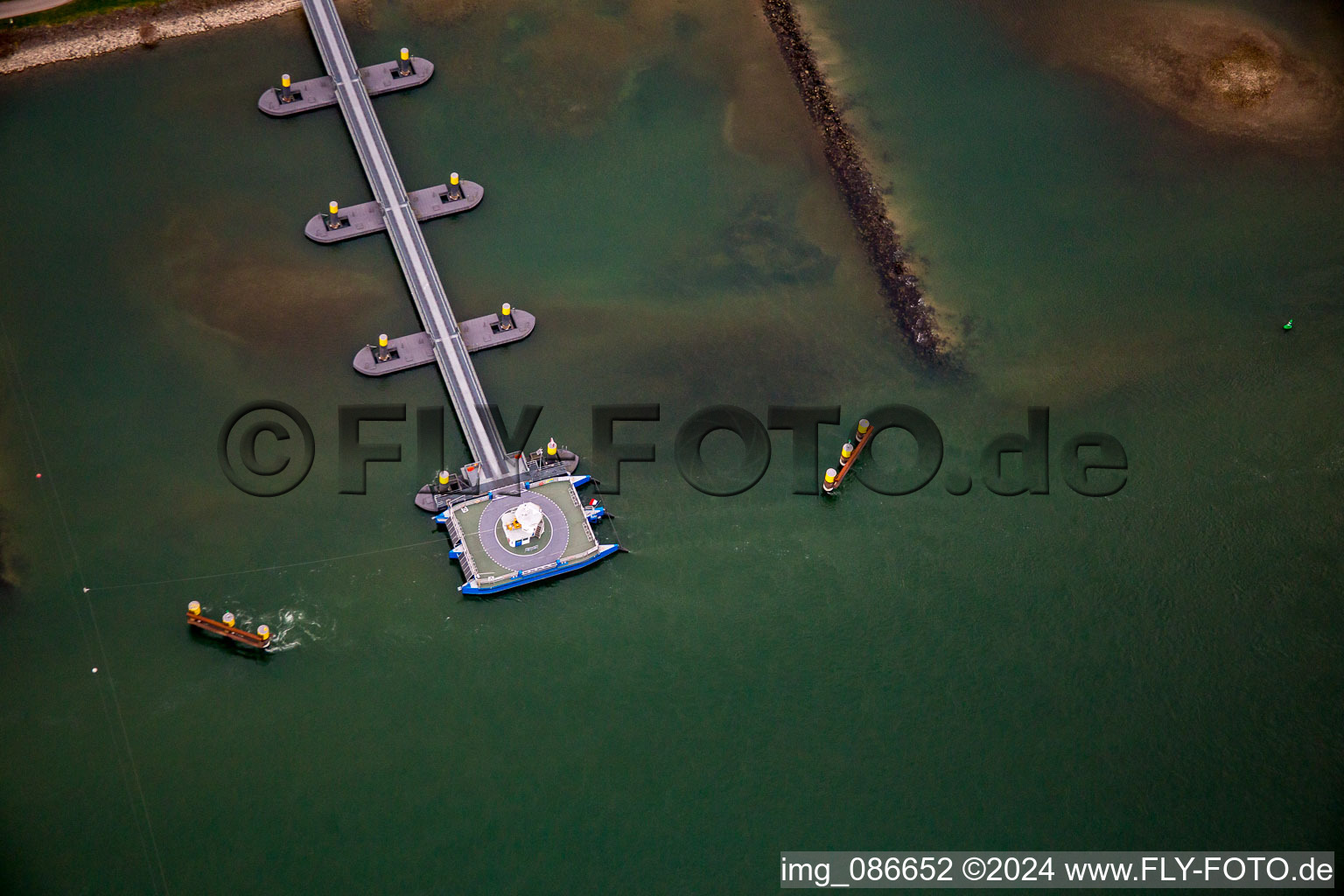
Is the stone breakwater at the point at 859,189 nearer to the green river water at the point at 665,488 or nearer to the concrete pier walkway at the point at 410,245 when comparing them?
the green river water at the point at 665,488

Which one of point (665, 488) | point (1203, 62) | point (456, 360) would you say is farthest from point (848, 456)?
point (1203, 62)

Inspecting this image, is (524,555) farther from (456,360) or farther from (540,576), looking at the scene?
(456,360)

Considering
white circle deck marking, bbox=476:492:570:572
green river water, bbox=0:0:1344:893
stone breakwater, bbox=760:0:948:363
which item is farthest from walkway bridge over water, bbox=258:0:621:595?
stone breakwater, bbox=760:0:948:363

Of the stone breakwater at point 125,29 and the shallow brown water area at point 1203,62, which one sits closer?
the stone breakwater at point 125,29

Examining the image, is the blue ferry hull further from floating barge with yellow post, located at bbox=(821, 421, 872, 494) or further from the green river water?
floating barge with yellow post, located at bbox=(821, 421, 872, 494)

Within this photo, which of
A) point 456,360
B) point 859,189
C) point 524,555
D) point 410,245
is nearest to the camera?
point 524,555

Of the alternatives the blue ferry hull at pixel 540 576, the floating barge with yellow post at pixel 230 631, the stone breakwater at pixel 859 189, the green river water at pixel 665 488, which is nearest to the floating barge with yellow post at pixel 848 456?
the green river water at pixel 665 488

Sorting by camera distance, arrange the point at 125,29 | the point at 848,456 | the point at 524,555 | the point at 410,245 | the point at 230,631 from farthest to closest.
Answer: the point at 125,29
the point at 410,245
the point at 848,456
the point at 524,555
the point at 230,631
